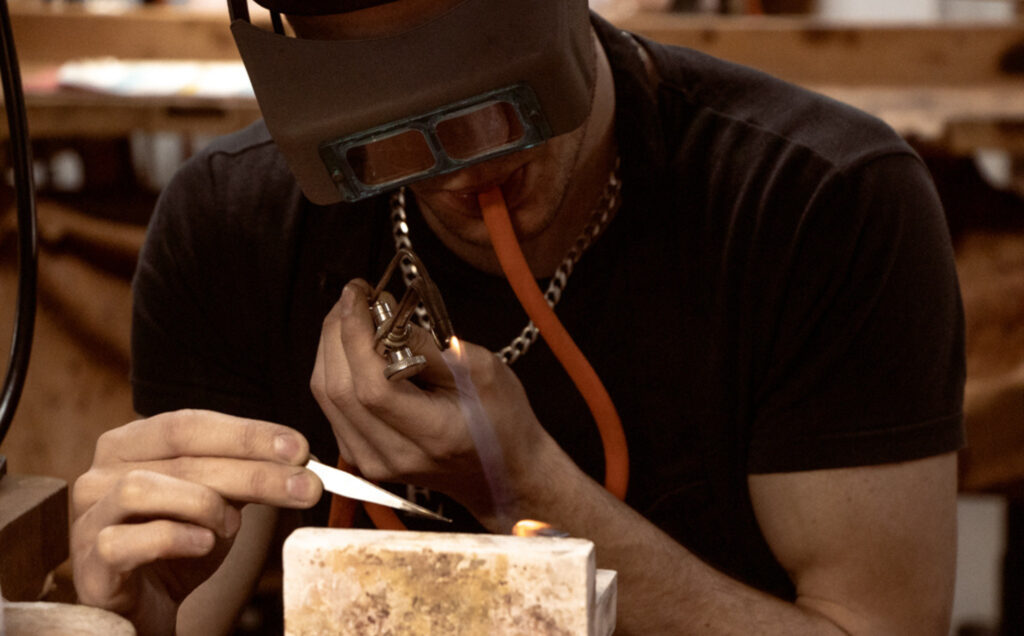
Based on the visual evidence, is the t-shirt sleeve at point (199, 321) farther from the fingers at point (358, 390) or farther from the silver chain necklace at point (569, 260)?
the fingers at point (358, 390)

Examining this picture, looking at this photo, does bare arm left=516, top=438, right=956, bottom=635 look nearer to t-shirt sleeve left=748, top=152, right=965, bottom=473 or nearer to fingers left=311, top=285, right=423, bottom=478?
t-shirt sleeve left=748, top=152, right=965, bottom=473

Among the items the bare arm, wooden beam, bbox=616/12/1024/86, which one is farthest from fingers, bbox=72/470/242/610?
wooden beam, bbox=616/12/1024/86

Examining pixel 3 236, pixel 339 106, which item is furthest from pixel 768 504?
pixel 3 236

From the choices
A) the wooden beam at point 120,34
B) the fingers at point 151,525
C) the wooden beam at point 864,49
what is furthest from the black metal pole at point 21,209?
the wooden beam at point 120,34

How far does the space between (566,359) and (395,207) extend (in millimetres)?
415

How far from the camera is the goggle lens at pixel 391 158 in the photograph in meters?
0.85

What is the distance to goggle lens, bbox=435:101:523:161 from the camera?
0.83 meters

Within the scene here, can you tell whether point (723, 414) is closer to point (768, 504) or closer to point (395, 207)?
point (768, 504)

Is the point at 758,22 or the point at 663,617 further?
the point at 758,22

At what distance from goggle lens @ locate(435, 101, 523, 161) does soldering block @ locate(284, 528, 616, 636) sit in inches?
13.9

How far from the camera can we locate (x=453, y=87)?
0.78 meters

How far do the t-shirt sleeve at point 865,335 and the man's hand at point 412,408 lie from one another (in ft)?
1.05

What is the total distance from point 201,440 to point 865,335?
0.67m

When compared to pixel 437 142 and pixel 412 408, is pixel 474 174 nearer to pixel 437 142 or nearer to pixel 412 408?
pixel 437 142
